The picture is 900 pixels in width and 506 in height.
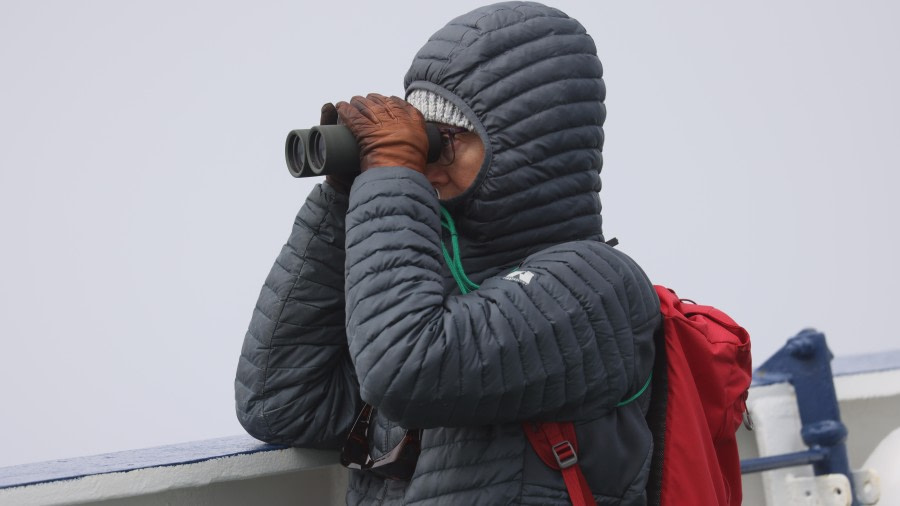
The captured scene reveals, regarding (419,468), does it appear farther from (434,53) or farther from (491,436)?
(434,53)

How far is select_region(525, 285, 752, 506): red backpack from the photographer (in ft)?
3.76

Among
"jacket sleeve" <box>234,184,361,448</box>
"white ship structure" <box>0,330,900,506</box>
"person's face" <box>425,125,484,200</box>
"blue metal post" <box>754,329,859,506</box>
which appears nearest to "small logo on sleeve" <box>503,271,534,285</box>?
"person's face" <box>425,125,484,200</box>

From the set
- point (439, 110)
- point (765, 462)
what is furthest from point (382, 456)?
point (765, 462)

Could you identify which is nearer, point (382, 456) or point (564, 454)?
point (564, 454)

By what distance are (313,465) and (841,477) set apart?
1.18 meters

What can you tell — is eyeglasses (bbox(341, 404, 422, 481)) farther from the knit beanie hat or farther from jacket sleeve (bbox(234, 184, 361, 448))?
the knit beanie hat

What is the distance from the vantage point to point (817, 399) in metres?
2.21

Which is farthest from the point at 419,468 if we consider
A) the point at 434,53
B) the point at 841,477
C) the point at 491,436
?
the point at 841,477

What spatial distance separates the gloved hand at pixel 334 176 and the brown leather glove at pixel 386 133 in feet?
0.13

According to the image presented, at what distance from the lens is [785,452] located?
2238 millimetres

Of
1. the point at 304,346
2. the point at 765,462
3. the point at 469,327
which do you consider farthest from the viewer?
the point at 765,462

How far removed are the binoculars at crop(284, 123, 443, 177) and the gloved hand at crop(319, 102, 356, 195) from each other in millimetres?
36

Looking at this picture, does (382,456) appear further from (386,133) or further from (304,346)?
(386,133)

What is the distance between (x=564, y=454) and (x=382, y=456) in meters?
0.22
